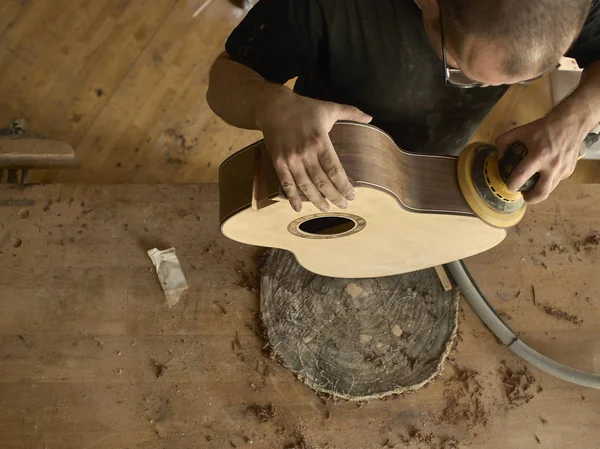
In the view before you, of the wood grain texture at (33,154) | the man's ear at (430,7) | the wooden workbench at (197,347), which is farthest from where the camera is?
the wood grain texture at (33,154)

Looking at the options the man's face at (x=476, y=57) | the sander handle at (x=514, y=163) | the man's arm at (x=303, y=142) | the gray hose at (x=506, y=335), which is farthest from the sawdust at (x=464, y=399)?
the man's face at (x=476, y=57)

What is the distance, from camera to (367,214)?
846 millimetres

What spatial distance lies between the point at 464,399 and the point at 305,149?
0.68 meters

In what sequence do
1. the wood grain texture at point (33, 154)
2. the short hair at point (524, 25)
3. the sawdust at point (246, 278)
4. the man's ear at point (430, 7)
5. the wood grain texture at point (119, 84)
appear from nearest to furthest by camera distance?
1. the short hair at point (524, 25)
2. the man's ear at point (430, 7)
3. the sawdust at point (246, 278)
4. the wood grain texture at point (33, 154)
5. the wood grain texture at point (119, 84)

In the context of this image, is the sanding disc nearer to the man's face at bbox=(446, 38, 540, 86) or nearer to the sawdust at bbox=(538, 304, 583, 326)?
the man's face at bbox=(446, 38, 540, 86)

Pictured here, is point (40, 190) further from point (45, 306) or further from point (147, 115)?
point (147, 115)

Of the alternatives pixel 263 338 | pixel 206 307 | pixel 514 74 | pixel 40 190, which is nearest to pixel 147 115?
pixel 40 190

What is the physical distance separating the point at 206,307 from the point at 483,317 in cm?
61

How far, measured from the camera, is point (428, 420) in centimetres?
103

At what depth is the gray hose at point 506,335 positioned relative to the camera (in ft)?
3.38

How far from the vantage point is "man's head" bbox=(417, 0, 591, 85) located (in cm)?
54

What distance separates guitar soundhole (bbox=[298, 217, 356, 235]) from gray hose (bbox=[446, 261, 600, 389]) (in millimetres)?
299

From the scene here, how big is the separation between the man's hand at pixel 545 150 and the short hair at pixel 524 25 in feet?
0.75

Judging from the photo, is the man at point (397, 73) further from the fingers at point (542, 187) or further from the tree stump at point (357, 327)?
the tree stump at point (357, 327)
